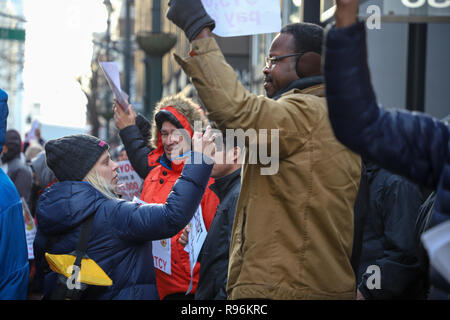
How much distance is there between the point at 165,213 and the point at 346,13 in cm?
170

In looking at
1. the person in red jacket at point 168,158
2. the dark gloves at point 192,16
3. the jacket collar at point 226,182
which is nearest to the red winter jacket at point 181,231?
the person in red jacket at point 168,158

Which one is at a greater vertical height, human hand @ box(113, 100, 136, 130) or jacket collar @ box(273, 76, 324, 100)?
jacket collar @ box(273, 76, 324, 100)

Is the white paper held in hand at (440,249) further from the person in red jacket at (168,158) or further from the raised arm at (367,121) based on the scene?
the person in red jacket at (168,158)

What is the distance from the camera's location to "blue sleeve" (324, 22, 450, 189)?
1.59 meters

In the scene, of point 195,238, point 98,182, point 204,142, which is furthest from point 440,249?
point 195,238

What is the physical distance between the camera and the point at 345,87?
1.59 metres

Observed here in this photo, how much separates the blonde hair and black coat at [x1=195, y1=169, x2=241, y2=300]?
736mm

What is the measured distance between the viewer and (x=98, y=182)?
3.25 m

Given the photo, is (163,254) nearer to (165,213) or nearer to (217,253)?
(217,253)

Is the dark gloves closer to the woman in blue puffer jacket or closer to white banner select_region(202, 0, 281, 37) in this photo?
white banner select_region(202, 0, 281, 37)

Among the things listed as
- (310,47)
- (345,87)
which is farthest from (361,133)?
(310,47)

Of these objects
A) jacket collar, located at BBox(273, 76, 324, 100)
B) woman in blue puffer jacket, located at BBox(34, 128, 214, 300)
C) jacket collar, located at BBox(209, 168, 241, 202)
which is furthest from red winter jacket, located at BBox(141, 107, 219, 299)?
jacket collar, located at BBox(273, 76, 324, 100)

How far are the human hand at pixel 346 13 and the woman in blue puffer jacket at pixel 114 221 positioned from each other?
4.93ft
